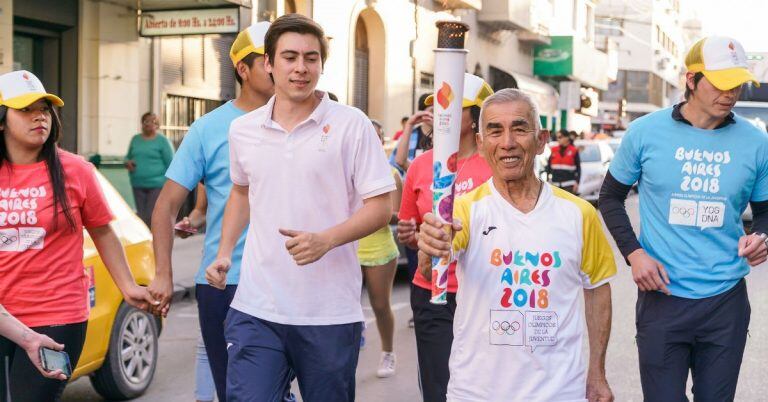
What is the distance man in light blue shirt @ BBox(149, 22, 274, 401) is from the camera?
493 cm

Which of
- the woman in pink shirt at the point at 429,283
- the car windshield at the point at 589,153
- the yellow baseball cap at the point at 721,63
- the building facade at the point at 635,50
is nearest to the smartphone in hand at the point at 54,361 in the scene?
the woman in pink shirt at the point at 429,283

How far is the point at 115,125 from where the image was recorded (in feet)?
53.0

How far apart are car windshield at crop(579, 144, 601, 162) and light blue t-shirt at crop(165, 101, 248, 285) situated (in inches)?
925

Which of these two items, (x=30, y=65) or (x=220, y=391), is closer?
(x=220, y=391)

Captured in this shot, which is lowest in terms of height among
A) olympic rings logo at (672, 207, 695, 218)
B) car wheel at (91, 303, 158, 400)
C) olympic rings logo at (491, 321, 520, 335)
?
car wheel at (91, 303, 158, 400)

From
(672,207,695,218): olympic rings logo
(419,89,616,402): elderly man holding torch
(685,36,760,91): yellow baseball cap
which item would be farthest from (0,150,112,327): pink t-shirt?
(685,36,760,91): yellow baseball cap

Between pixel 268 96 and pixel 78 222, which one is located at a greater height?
pixel 268 96

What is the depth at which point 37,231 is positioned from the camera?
14.4ft

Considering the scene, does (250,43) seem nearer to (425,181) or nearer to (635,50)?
(425,181)

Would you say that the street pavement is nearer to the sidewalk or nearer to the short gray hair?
the sidewalk

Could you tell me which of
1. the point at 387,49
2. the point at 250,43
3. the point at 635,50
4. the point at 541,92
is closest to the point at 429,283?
the point at 250,43

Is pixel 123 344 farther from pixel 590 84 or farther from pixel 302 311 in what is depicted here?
pixel 590 84

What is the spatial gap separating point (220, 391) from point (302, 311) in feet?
3.67

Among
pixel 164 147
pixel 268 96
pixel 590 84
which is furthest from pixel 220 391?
pixel 590 84
